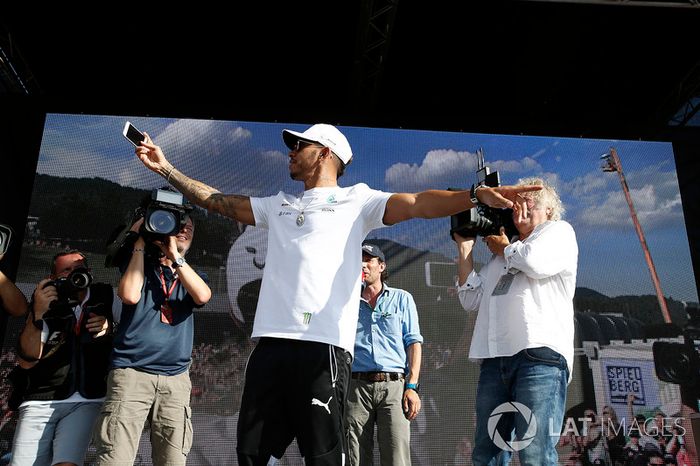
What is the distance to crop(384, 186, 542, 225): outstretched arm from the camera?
65.5 inches

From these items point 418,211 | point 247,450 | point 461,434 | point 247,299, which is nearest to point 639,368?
point 461,434

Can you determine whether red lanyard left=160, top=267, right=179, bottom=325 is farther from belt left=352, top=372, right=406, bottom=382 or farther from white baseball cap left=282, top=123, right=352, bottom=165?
belt left=352, top=372, right=406, bottom=382

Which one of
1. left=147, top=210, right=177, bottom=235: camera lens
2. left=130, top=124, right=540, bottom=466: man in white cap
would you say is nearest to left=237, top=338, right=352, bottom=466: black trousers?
left=130, top=124, right=540, bottom=466: man in white cap

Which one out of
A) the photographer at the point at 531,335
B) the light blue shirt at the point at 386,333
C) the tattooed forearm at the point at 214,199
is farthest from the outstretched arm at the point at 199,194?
the light blue shirt at the point at 386,333

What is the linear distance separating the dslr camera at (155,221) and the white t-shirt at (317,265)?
560mm

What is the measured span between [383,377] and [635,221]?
119 inches

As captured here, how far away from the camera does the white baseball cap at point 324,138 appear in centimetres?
200

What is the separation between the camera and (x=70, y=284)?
7.62ft

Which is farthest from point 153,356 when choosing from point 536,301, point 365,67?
point 365,67

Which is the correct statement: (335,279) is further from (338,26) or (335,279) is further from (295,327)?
(338,26)

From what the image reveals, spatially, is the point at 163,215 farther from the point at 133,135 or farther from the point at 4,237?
the point at 4,237

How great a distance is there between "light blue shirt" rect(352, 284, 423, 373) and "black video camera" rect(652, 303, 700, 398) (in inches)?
89.2

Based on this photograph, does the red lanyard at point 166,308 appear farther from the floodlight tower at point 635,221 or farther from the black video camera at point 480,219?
the floodlight tower at point 635,221

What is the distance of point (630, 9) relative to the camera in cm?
506
